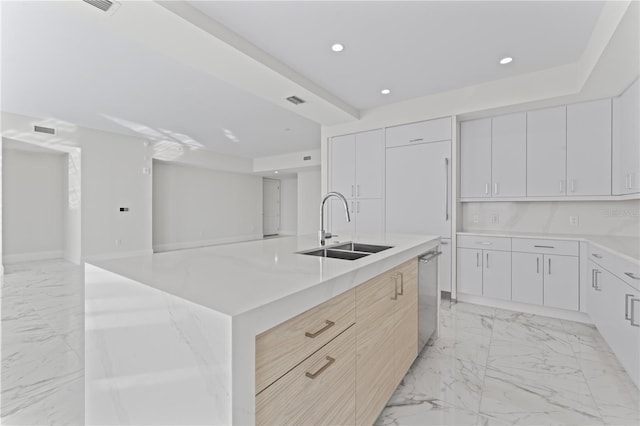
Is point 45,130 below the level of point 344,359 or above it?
above

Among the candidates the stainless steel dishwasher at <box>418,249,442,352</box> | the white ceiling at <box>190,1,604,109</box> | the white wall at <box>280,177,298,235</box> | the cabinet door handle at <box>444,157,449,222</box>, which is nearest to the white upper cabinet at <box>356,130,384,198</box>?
the cabinet door handle at <box>444,157,449,222</box>

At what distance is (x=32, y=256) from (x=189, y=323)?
7529 mm

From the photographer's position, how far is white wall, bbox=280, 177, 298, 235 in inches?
422

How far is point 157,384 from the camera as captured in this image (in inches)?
35.0

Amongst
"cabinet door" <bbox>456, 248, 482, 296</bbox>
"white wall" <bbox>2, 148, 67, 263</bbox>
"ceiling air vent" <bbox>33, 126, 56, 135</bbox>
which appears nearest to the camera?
"cabinet door" <bbox>456, 248, 482, 296</bbox>

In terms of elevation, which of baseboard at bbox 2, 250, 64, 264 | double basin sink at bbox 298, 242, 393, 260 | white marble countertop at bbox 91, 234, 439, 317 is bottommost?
baseboard at bbox 2, 250, 64, 264

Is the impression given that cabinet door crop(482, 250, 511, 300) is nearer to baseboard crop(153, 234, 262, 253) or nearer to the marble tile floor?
the marble tile floor

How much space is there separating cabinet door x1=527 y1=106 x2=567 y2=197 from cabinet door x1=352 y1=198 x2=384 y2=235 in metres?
1.84

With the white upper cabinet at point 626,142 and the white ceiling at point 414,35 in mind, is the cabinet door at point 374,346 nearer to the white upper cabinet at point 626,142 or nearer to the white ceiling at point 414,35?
the white ceiling at point 414,35

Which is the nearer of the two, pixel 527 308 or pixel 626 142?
pixel 626 142

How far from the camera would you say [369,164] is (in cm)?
436

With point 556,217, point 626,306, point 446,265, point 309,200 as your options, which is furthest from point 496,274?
point 309,200

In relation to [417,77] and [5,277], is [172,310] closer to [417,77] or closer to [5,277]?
[417,77]

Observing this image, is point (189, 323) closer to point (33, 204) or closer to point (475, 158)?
point (475, 158)
